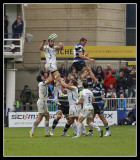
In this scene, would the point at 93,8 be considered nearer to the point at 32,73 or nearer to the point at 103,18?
the point at 103,18

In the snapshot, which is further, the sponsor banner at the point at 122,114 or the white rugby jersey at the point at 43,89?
the sponsor banner at the point at 122,114

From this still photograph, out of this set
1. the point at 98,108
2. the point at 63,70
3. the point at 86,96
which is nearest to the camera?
the point at 86,96

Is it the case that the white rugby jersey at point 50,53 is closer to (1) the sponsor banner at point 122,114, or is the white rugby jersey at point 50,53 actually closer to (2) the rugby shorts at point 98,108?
(2) the rugby shorts at point 98,108

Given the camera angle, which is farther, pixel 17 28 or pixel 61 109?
pixel 17 28

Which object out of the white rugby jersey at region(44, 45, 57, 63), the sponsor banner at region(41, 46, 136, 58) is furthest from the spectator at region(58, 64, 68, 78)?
the white rugby jersey at region(44, 45, 57, 63)

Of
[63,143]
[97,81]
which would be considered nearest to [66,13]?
[97,81]

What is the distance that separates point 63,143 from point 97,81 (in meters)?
4.47

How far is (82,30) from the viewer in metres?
37.0

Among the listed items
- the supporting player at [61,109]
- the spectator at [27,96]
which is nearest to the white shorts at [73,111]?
the supporting player at [61,109]

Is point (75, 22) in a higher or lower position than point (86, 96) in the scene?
higher

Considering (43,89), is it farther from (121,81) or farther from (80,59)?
(121,81)

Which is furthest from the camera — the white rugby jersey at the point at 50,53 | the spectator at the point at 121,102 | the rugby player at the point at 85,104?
the spectator at the point at 121,102

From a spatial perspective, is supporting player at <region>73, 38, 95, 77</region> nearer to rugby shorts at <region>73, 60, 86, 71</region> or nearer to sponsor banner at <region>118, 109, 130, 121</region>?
A: rugby shorts at <region>73, 60, 86, 71</region>

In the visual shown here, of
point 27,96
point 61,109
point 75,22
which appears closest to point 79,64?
point 61,109
